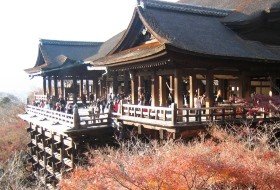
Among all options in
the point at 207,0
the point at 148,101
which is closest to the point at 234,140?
the point at 148,101

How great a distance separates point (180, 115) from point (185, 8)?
24.2ft

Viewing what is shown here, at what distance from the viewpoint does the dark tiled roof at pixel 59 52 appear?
2834 centimetres

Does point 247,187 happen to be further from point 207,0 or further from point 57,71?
point 57,71

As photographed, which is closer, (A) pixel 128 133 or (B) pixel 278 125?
(B) pixel 278 125

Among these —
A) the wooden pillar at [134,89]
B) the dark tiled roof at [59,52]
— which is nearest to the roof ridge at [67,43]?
the dark tiled roof at [59,52]

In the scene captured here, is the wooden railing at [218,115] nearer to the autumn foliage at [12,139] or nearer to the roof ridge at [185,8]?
the roof ridge at [185,8]

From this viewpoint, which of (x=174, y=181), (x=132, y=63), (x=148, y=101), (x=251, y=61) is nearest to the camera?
(x=174, y=181)

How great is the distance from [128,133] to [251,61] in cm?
657

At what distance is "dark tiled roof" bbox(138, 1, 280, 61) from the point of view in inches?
571

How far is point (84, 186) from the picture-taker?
13.6 meters

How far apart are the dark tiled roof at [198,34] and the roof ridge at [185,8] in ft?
0.20

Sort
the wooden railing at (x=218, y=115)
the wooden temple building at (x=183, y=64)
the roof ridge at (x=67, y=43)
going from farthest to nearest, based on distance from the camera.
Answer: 1. the roof ridge at (x=67, y=43)
2. the wooden temple building at (x=183, y=64)
3. the wooden railing at (x=218, y=115)

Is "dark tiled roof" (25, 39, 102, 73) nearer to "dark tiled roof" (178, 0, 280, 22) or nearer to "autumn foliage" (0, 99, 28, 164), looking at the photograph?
"autumn foliage" (0, 99, 28, 164)

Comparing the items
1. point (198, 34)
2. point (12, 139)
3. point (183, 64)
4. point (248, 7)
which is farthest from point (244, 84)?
point (12, 139)
